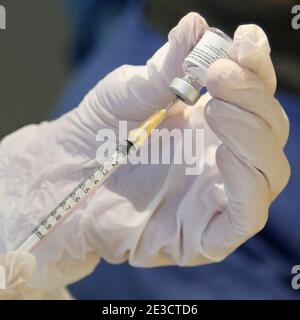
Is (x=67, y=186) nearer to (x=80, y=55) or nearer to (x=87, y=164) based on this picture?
(x=87, y=164)

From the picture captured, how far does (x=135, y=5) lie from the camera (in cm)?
105

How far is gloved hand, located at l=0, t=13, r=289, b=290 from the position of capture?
587 mm

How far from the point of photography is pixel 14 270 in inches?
23.1

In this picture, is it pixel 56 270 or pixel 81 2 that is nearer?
pixel 56 270

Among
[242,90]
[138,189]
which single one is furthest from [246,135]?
[138,189]

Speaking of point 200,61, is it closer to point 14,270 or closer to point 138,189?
point 138,189

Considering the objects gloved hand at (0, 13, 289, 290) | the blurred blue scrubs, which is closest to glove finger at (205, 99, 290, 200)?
gloved hand at (0, 13, 289, 290)

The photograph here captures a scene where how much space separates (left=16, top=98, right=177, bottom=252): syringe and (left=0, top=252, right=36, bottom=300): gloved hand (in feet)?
0.06

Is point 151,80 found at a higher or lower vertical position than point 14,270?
higher

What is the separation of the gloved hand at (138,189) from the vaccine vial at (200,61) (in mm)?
47

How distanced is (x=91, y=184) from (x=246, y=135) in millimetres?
186

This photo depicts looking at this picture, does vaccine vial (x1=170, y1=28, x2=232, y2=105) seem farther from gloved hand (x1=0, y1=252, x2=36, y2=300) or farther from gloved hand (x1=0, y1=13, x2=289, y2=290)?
gloved hand (x1=0, y1=252, x2=36, y2=300)
